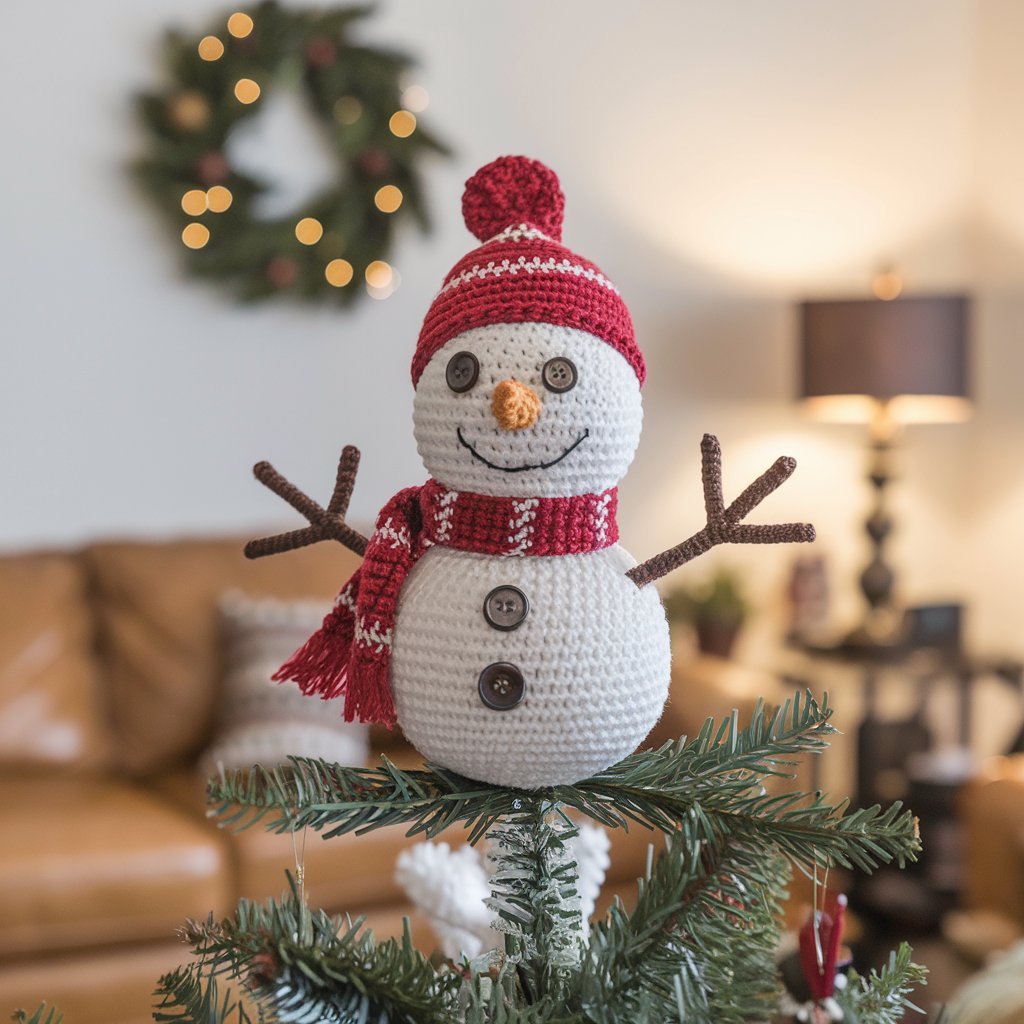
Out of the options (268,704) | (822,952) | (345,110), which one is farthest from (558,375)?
(345,110)

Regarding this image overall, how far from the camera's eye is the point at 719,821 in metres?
0.50

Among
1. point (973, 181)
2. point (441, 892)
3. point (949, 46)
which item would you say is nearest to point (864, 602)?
point (973, 181)

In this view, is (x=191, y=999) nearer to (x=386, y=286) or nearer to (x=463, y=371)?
(x=463, y=371)

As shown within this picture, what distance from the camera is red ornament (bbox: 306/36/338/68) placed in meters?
2.60

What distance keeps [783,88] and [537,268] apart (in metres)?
2.79

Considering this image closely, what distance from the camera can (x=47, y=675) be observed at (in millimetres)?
2273

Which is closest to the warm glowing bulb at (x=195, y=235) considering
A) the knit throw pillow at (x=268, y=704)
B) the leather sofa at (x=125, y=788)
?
the leather sofa at (x=125, y=788)

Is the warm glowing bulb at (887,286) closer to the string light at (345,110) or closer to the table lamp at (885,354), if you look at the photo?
the table lamp at (885,354)

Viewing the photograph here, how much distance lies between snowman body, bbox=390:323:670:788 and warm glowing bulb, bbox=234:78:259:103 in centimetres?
219

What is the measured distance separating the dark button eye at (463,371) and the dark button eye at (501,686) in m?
0.13

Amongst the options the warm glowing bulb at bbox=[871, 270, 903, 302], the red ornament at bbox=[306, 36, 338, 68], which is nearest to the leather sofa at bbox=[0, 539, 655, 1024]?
the red ornament at bbox=[306, 36, 338, 68]

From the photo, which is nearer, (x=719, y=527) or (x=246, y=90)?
(x=719, y=527)

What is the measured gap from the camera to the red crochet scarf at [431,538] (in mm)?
566

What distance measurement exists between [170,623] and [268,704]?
1.07 ft
